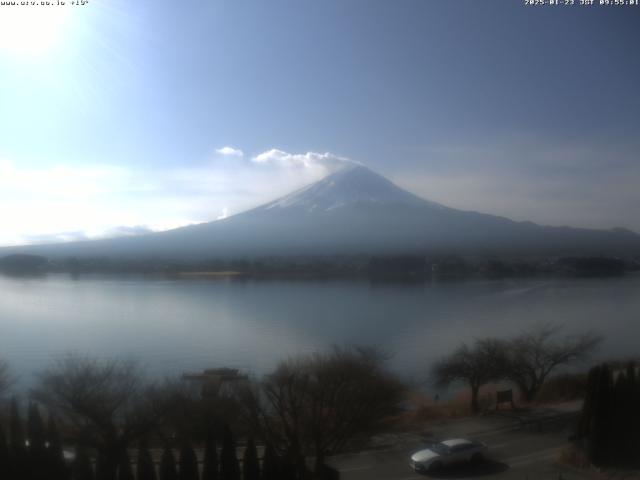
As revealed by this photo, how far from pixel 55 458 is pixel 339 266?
1235 centimetres

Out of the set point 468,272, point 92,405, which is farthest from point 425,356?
point 468,272

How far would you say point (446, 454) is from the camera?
10.5ft

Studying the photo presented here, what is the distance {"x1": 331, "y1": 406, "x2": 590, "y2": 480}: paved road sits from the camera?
3.12 m

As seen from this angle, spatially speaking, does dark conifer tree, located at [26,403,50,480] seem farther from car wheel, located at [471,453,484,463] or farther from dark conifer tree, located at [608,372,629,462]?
dark conifer tree, located at [608,372,629,462]

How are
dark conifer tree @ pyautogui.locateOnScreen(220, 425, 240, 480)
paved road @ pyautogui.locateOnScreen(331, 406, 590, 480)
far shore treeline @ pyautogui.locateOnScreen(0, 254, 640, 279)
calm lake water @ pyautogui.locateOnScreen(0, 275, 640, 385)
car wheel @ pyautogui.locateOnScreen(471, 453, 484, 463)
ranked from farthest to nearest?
far shore treeline @ pyautogui.locateOnScreen(0, 254, 640, 279)
calm lake water @ pyautogui.locateOnScreen(0, 275, 640, 385)
car wheel @ pyautogui.locateOnScreen(471, 453, 484, 463)
paved road @ pyautogui.locateOnScreen(331, 406, 590, 480)
dark conifer tree @ pyautogui.locateOnScreen(220, 425, 240, 480)

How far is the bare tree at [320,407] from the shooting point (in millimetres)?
3391

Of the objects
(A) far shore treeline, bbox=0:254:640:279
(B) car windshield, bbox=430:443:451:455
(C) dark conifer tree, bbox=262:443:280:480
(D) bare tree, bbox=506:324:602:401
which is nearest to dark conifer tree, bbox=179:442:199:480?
(C) dark conifer tree, bbox=262:443:280:480

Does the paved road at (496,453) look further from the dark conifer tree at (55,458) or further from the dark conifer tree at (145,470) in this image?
the dark conifer tree at (55,458)

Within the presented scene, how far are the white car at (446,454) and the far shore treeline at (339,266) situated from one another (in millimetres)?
11357

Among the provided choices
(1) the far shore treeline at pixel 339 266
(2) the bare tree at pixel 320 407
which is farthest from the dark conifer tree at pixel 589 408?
(1) the far shore treeline at pixel 339 266

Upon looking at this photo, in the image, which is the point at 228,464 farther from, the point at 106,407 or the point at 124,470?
the point at 106,407

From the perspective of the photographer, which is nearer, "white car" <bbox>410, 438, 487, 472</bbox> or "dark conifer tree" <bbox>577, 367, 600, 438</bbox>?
"white car" <bbox>410, 438, 487, 472</bbox>

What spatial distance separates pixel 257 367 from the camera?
6.12m

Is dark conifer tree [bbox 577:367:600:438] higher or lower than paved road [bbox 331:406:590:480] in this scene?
higher
